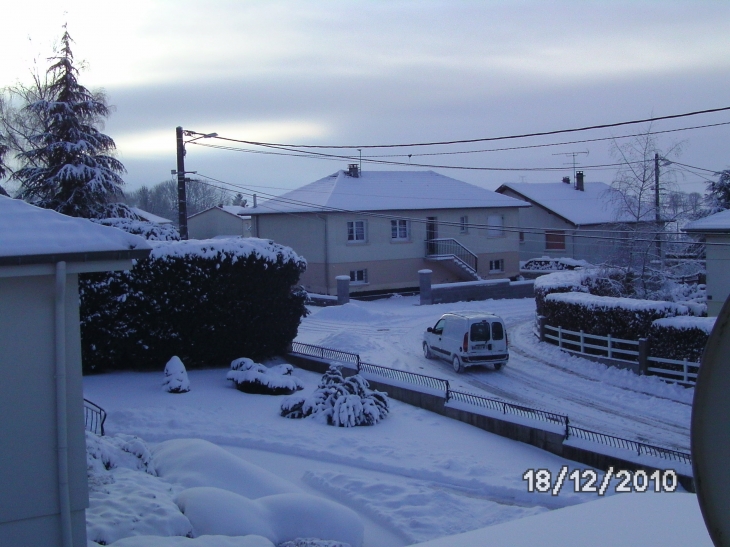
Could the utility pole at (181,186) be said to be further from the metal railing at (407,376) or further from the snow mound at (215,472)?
the snow mound at (215,472)

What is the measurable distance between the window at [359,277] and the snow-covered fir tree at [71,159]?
14.0m

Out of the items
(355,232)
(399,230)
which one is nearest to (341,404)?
(355,232)

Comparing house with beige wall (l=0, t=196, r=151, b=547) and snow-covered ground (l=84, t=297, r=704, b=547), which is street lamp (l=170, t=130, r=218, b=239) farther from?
house with beige wall (l=0, t=196, r=151, b=547)

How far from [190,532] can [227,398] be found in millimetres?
8024

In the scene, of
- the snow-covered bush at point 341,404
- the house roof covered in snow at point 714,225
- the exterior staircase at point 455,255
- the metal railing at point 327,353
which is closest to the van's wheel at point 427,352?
the metal railing at point 327,353

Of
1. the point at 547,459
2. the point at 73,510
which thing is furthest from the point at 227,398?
the point at 73,510

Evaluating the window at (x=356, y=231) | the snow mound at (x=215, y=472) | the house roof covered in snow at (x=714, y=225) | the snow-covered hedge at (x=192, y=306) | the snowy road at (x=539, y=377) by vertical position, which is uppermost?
the window at (x=356, y=231)

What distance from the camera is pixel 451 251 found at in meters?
40.4

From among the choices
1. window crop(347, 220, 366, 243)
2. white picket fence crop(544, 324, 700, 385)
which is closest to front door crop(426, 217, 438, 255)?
window crop(347, 220, 366, 243)

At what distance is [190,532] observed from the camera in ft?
24.6

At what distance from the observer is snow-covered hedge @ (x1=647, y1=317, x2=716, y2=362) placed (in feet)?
58.6

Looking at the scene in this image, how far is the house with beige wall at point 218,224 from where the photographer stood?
201 ft

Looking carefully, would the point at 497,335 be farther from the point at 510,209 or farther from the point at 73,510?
the point at 510,209
